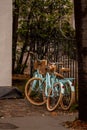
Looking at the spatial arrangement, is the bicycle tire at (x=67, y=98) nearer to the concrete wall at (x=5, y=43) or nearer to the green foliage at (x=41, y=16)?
the concrete wall at (x=5, y=43)

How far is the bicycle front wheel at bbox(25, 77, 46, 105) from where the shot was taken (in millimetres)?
12680

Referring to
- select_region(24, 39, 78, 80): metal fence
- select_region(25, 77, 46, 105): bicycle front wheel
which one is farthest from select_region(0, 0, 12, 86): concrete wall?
select_region(25, 77, 46, 105): bicycle front wheel

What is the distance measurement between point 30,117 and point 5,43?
13.2 ft

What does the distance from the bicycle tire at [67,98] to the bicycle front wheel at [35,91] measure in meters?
0.68

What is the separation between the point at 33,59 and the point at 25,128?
598cm

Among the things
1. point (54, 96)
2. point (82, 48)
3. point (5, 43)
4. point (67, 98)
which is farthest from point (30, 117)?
point (5, 43)

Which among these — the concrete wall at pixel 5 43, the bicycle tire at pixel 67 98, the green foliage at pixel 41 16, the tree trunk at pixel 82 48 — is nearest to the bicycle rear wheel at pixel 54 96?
the bicycle tire at pixel 67 98

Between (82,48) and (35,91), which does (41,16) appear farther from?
(82,48)

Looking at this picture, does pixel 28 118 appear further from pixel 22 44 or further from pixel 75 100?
pixel 22 44

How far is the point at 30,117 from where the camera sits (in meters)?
10.8

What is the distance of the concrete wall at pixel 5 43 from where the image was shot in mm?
14219

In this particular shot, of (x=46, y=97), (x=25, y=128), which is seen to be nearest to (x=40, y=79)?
(x=46, y=97)

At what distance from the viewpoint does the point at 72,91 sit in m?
11.7

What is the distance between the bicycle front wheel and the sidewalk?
214 millimetres
